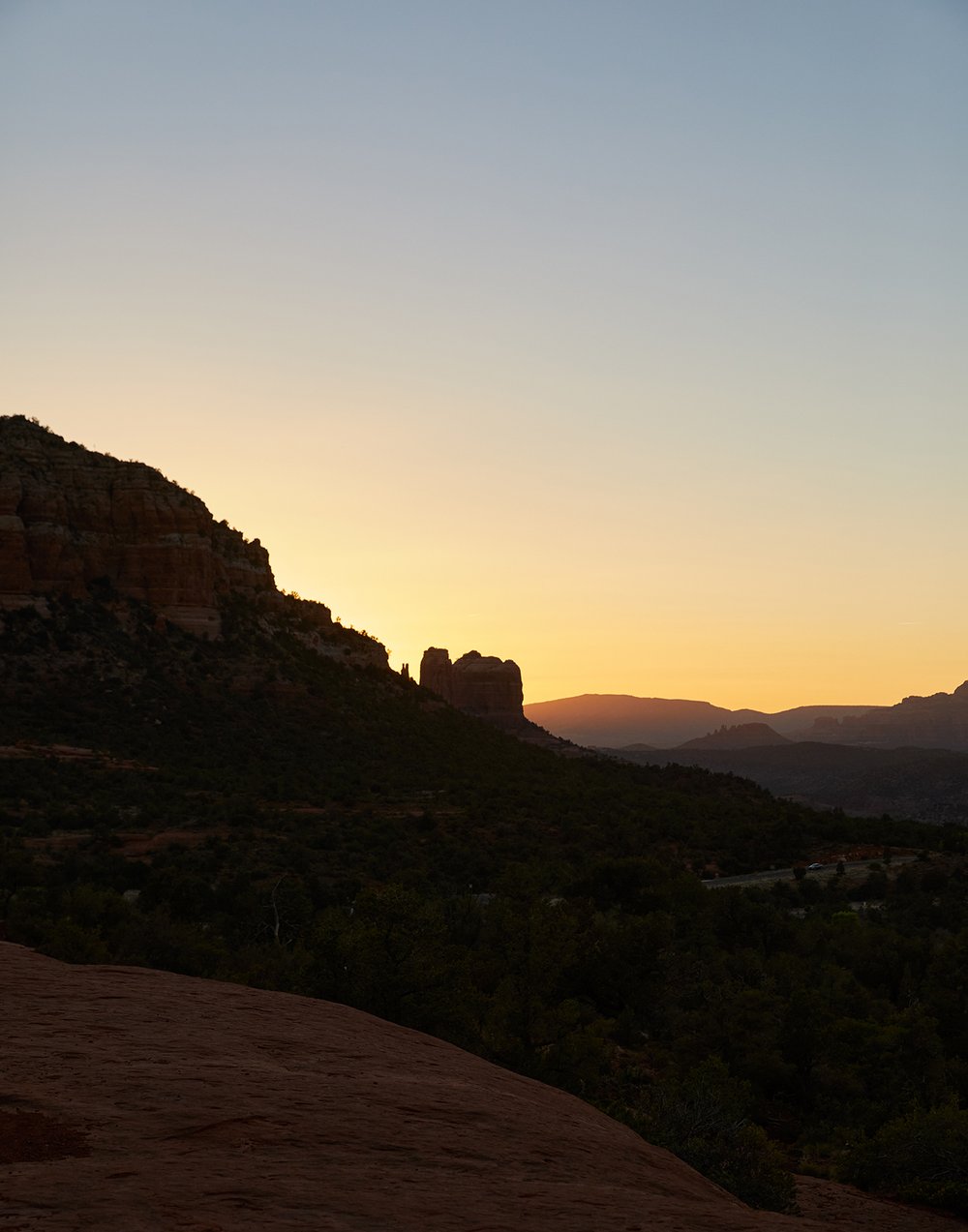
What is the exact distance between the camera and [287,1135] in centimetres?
877

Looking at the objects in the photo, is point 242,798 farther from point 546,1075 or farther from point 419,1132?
point 419,1132

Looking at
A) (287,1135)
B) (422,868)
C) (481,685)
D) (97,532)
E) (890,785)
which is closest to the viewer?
(287,1135)

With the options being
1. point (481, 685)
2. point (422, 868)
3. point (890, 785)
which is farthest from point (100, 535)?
point (890, 785)

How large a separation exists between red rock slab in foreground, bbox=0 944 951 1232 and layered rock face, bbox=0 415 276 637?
53.6 m

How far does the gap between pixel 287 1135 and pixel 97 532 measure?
6243cm

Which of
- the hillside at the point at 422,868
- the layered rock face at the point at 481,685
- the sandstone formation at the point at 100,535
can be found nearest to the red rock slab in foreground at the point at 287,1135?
the hillside at the point at 422,868

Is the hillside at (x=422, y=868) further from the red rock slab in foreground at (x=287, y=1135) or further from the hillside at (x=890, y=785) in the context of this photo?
the hillside at (x=890, y=785)

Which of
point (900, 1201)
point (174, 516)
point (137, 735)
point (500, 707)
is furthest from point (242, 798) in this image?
point (500, 707)

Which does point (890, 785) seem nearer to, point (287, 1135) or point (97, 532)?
point (97, 532)

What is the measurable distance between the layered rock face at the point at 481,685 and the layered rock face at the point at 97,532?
68.6 m

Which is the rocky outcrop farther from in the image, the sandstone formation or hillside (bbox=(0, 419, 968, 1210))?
the sandstone formation

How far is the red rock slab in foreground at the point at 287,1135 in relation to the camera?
7.29 meters

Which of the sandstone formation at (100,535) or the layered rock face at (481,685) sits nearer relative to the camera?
the sandstone formation at (100,535)

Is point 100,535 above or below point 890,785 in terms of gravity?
above
